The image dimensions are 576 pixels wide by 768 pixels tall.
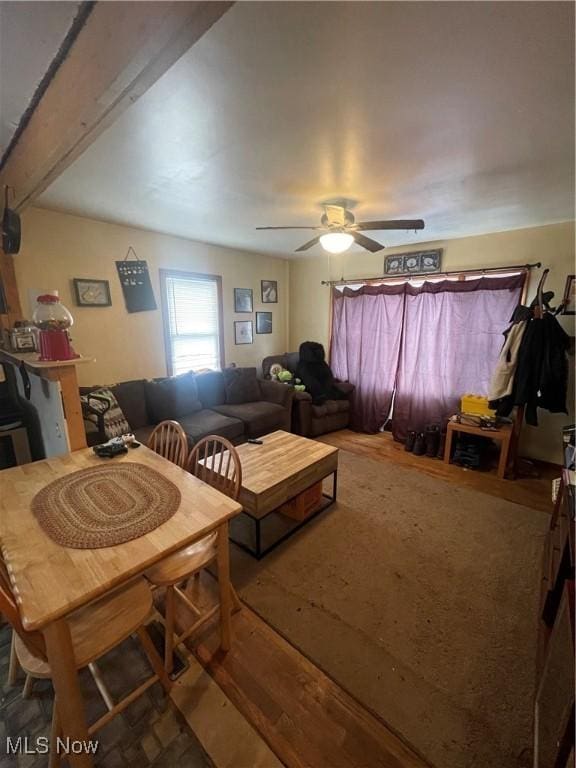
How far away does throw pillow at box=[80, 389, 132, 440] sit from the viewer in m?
2.63

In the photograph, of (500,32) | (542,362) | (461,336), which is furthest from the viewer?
(461,336)

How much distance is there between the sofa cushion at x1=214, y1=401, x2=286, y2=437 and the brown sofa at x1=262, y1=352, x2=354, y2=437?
0.86 feet

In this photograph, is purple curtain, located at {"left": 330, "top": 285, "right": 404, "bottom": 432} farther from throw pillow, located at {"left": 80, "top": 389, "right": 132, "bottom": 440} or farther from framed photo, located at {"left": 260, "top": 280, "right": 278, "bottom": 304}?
throw pillow, located at {"left": 80, "top": 389, "right": 132, "bottom": 440}

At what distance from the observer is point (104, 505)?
1.28 m

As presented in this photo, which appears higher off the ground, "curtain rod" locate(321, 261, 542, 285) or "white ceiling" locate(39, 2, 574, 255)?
"white ceiling" locate(39, 2, 574, 255)

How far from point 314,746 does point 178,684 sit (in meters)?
0.59

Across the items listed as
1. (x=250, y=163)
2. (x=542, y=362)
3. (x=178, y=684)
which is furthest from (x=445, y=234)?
(x=178, y=684)

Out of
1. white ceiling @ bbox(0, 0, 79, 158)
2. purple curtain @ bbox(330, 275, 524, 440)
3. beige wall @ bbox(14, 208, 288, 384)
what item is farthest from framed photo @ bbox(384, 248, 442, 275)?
white ceiling @ bbox(0, 0, 79, 158)

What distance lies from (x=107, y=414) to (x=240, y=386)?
1.57 m

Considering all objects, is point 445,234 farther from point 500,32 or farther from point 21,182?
point 21,182

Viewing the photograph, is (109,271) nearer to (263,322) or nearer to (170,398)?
(170,398)

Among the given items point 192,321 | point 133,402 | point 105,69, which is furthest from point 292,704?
point 192,321

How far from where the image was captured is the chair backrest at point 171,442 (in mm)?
1791

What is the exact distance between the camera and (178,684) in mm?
1335
